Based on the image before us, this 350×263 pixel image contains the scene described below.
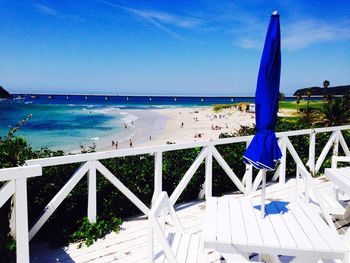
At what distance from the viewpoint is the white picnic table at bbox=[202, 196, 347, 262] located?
244 centimetres

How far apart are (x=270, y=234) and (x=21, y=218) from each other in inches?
80.3

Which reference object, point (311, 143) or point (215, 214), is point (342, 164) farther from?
point (215, 214)

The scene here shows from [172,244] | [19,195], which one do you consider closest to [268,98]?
[172,244]

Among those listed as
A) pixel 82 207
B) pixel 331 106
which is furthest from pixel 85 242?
pixel 331 106

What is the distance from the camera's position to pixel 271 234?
105 inches

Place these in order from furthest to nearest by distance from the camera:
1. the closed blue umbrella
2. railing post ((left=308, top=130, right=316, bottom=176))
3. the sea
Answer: the sea < railing post ((left=308, top=130, right=316, bottom=176)) < the closed blue umbrella

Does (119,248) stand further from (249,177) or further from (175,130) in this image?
(175,130)

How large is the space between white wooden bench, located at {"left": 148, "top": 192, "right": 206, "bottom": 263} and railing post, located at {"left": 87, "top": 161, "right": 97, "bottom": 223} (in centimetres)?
139

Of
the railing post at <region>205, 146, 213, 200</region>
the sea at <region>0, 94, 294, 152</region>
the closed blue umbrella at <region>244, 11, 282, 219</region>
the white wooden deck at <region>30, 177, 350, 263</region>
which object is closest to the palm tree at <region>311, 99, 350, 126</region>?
the railing post at <region>205, 146, 213, 200</region>

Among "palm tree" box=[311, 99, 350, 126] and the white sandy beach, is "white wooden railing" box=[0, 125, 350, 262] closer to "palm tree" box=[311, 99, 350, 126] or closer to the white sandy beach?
"palm tree" box=[311, 99, 350, 126]

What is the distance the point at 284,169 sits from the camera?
6652mm

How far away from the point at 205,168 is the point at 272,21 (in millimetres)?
2981

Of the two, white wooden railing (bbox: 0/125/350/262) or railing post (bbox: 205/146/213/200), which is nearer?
white wooden railing (bbox: 0/125/350/262)

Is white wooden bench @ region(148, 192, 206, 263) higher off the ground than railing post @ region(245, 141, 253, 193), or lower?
higher
